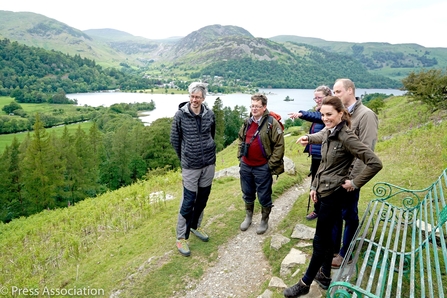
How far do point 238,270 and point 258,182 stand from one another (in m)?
1.67

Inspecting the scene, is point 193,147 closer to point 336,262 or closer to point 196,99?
point 196,99

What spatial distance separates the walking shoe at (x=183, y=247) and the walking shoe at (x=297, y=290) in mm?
2229

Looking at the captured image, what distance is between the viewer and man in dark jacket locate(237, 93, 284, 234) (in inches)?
212

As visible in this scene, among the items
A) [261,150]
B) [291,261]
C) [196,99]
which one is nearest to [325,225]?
A: [291,261]

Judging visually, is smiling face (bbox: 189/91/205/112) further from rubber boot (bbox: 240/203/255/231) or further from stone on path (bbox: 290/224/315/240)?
stone on path (bbox: 290/224/315/240)

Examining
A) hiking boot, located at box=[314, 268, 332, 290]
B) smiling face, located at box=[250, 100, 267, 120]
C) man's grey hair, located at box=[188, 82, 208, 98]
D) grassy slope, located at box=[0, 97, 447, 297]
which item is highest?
man's grey hair, located at box=[188, 82, 208, 98]

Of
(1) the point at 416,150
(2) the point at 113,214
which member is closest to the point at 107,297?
(2) the point at 113,214

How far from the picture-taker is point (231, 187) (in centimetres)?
963

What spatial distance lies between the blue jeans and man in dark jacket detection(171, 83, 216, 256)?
0.76m

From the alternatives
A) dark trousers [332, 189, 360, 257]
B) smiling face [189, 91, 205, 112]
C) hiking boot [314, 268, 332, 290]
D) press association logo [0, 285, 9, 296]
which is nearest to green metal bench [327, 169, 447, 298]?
dark trousers [332, 189, 360, 257]

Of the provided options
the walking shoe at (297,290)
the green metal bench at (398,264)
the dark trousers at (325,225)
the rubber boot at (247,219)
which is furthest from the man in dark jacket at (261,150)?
the walking shoe at (297,290)

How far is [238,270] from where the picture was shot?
17.3ft

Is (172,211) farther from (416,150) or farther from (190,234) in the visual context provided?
(416,150)

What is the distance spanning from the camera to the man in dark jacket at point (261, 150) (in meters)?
5.38
